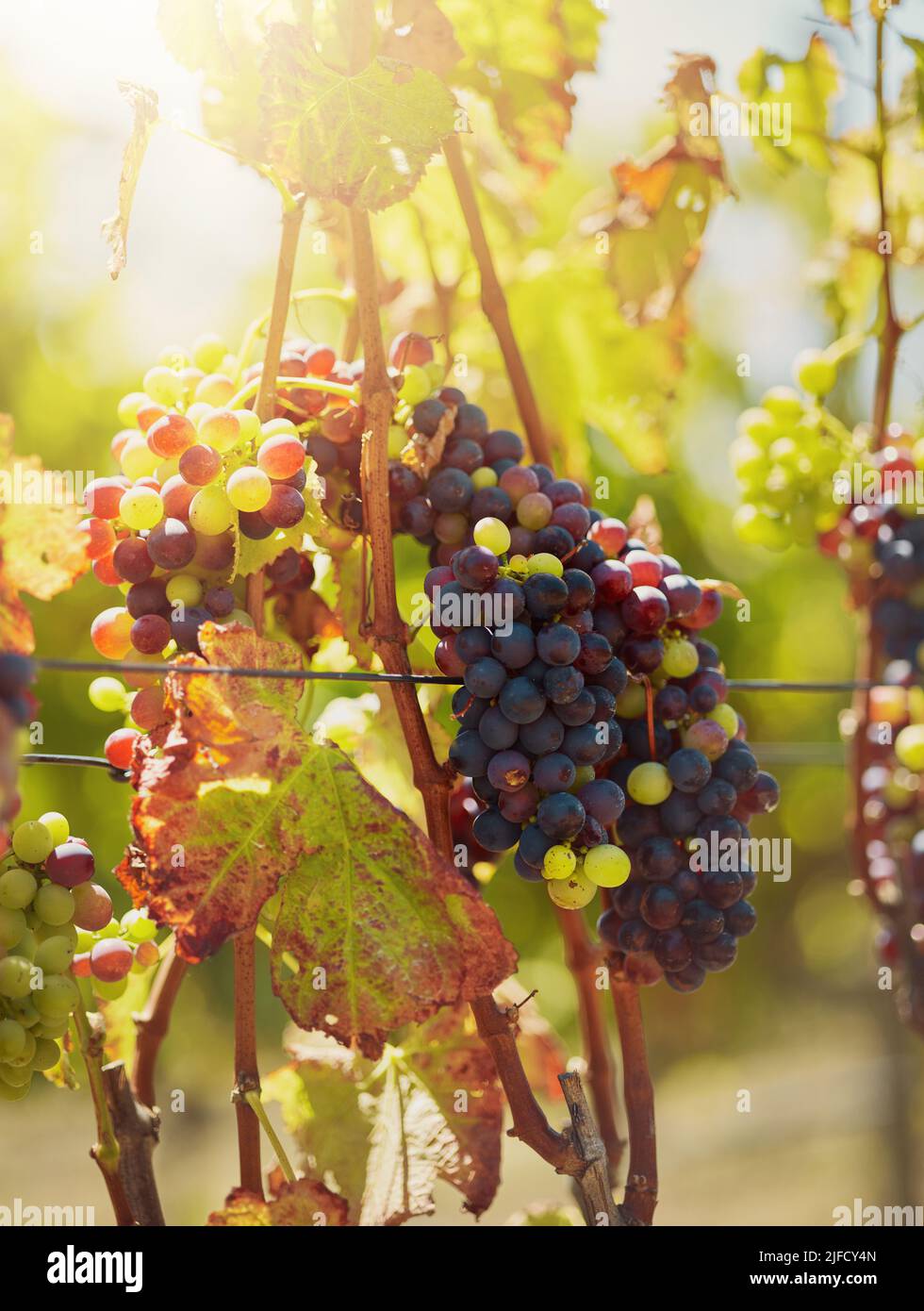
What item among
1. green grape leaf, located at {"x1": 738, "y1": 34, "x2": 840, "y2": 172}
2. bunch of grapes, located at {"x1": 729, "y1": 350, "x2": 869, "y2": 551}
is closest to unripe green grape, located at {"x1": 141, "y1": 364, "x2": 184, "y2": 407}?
bunch of grapes, located at {"x1": 729, "y1": 350, "x2": 869, "y2": 551}

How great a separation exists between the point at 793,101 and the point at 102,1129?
135 centimetres

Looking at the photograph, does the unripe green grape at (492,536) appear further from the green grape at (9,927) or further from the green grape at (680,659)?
the green grape at (9,927)

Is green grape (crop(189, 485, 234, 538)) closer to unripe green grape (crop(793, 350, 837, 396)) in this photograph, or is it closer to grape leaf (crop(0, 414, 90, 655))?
grape leaf (crop(0, 414, 90, 655))

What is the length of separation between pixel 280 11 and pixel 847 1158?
4.05 meters

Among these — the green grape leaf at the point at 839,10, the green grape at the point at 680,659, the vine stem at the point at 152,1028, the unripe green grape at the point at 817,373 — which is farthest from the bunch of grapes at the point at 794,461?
the vine stem at the point at 152,1028

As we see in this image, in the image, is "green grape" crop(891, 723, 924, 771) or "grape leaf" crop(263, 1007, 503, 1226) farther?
"green grape" crop(891, 723, 924, 771)

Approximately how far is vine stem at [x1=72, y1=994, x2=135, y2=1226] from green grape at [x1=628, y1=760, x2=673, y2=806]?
43 cm

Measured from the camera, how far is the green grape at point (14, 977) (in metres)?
0.72

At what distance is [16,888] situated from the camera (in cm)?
74

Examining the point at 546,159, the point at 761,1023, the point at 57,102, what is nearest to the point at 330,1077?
the point at 546,159

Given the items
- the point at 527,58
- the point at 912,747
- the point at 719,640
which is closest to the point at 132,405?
the point at 527,58

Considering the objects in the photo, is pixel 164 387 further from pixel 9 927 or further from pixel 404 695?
pixel 9 927

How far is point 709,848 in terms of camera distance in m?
0.81

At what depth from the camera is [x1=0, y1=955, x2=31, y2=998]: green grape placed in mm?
716
